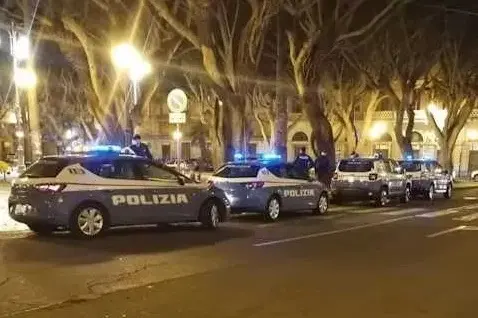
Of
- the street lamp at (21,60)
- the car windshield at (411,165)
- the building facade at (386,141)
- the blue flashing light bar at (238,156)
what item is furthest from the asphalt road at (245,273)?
the building facade at (386,141)

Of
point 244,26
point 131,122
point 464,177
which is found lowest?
point 464,177

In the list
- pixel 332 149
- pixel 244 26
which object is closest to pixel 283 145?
pixel 332 149

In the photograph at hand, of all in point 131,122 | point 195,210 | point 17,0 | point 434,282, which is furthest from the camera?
point 131,122

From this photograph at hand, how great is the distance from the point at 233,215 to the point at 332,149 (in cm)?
919

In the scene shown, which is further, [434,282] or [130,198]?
[130,198]

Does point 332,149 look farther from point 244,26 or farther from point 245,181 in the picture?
point 245,181

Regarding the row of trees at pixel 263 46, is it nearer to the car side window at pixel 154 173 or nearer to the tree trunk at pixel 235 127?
the tree trunk at pixel 235 127

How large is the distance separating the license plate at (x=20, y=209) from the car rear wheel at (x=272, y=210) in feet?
21.3

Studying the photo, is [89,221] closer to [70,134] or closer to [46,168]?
[46,168]

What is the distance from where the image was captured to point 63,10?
25078 millimetres

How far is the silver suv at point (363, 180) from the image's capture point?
77.2 ft

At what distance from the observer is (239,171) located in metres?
18.1

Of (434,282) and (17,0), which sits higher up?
(17,0)

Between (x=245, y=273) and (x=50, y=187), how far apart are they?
502 cm
